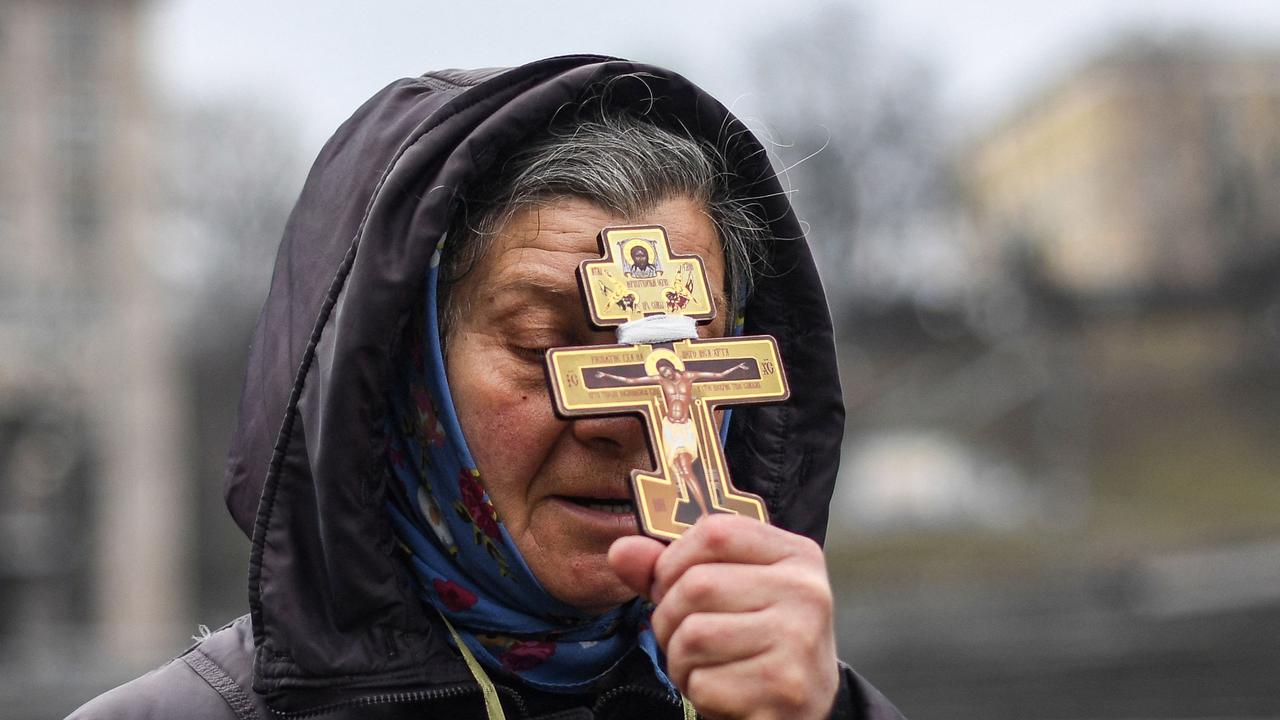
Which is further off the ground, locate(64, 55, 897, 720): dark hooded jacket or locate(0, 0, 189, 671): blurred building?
locate(64, 55, 897, 720): dark hooded jacket

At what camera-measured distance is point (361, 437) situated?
1796 mm

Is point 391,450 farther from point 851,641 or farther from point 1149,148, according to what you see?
point 1149,148

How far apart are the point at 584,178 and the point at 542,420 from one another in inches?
12.8

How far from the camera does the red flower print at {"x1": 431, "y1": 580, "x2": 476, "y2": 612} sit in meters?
1.86

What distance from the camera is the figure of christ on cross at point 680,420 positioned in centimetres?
150

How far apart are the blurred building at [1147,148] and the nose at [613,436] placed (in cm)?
4565

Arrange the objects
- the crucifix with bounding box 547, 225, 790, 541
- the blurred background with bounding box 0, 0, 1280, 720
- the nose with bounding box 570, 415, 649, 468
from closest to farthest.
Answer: the crucifix with bounding box 547, 225, 790, 541 < the nose with bounding box 570, 415, 649, 468 < the blurred background with bounding box 0, 0, 1280, 720

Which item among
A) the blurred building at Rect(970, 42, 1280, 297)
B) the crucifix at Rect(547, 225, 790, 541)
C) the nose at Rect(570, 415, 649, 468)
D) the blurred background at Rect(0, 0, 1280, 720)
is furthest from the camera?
the blurred building at Rect(970, 42, 1280, 297)

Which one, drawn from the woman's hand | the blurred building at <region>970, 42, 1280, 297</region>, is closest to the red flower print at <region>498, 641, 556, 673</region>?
the woman's hand

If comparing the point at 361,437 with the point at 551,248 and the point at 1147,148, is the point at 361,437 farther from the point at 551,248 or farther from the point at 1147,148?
the point at 1147,148

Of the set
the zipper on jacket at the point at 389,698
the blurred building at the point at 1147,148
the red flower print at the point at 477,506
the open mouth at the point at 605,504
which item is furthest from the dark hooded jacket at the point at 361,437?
the blurred building at the point at 1147,148

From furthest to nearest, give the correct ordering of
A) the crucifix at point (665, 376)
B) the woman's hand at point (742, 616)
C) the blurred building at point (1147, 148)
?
1. the blurred building at point (1147, 148)
2. the crucifix at point (665, 376)
3. the woman's hand at point (742, 616)

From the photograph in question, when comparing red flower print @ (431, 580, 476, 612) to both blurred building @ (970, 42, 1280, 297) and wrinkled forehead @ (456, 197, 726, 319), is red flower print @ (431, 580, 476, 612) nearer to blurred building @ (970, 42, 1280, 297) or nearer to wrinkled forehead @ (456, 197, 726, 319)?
wrinkled forehead @ (456, 197, 726, 319)

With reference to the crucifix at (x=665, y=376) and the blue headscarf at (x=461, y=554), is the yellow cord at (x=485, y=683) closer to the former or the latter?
the blue headscarf at (x=461, y=554)
